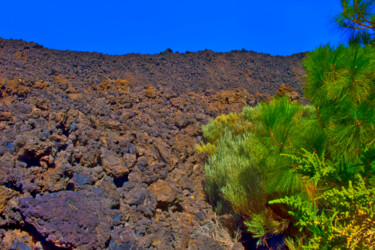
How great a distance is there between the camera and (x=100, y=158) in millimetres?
4289

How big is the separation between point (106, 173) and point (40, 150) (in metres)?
0.98

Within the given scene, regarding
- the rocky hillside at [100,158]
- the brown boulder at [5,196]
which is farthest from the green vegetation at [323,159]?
the brown boulder at [5,196]

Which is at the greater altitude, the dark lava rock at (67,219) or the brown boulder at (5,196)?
the brown boulder at (5,196)

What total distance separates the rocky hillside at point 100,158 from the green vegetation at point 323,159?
689 mm

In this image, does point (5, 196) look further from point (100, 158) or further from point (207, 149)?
point (207, 149)

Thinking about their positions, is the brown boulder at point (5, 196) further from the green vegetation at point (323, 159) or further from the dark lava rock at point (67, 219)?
the green vegetation at point (323, 159)

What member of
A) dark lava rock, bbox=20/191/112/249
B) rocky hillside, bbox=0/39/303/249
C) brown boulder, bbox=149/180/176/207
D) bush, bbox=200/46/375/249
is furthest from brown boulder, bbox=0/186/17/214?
bush, bbox=200/46/375/249

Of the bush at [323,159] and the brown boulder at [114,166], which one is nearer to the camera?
the bush at [323,159]

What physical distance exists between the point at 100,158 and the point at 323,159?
3.06m

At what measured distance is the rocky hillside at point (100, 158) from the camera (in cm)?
297

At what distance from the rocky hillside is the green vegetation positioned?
689 mm

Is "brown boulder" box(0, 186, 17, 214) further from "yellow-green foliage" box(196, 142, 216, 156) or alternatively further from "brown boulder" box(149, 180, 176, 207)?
"yellow-green foliage" box(196, 142, 216, 156)

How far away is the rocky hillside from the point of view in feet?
9.75

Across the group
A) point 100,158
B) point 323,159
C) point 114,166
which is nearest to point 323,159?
point 323,159
